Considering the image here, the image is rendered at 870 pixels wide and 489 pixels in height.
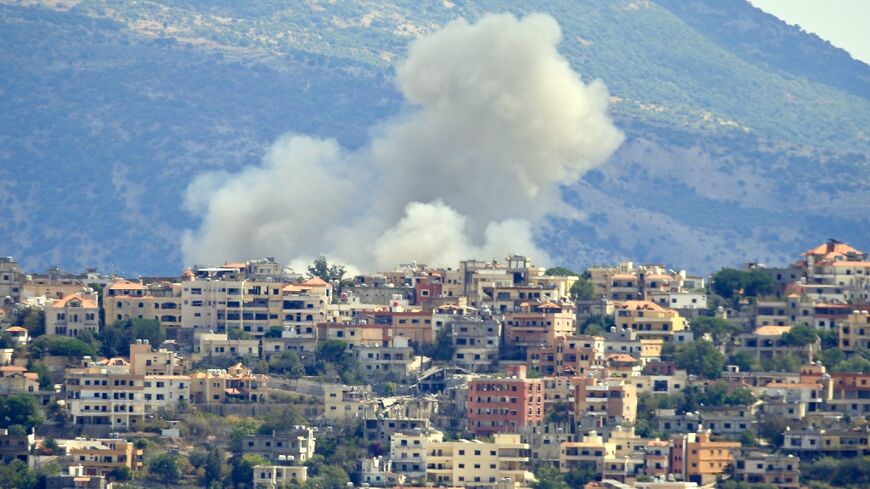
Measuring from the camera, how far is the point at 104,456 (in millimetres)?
96188

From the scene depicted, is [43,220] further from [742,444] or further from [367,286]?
[742,444]

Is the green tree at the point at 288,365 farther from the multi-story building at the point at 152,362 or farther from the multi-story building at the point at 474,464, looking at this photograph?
the multi-story building at the point at 474,464

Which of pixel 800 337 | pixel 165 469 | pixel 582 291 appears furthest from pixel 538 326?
pixel 165 469

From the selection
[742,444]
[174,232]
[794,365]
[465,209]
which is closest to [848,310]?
[794,365]

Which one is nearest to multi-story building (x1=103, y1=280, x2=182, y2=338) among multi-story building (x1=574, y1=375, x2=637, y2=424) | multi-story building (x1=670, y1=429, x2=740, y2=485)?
multi-story building (x1=574, y1=375, x2=637, y2=424)

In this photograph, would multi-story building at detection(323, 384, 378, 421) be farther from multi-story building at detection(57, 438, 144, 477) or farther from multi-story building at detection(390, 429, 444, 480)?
multi-story building at detection(57, 438, 144, 477)

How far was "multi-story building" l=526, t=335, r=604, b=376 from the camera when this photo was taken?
105438 millimetres

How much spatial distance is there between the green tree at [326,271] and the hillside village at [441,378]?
23.7 inches

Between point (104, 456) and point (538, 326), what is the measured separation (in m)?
16.2

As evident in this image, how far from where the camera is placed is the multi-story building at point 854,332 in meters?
108

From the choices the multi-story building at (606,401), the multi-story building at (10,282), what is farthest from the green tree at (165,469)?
the multi-story building at (10,282)

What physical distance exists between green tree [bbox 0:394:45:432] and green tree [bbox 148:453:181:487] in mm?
4219

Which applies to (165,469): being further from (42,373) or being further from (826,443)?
(826,443)

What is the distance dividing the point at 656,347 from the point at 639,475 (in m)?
12.2
